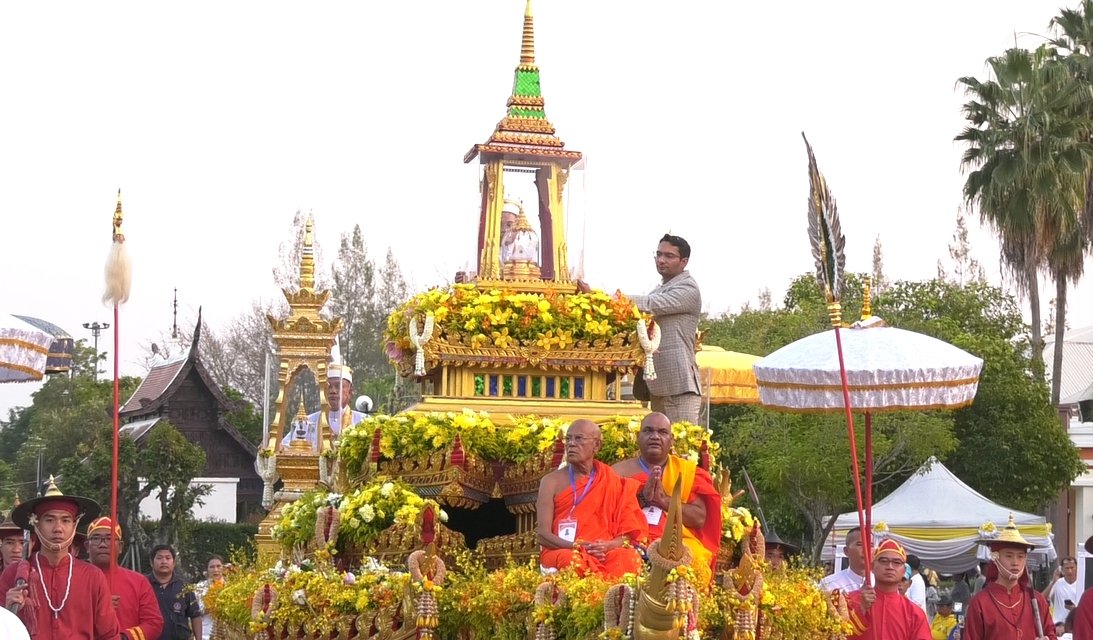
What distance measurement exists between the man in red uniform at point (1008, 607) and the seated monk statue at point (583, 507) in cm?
214

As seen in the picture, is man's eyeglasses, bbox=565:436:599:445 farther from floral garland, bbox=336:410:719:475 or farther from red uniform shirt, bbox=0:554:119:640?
red uniform shirt, bbox=0:554:119:640

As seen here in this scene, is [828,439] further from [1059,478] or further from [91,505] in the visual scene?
[91,505]

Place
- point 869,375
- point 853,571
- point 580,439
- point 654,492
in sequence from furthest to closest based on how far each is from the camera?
point 853,571 → point 869,375 → point 654,492 → point 580,439

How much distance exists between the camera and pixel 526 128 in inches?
599

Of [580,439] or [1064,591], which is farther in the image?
[1064,591]

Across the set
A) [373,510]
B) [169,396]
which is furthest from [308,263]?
[169,396]

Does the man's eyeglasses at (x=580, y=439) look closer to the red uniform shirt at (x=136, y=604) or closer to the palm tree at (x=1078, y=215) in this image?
the red uniform shirt at (x=136, y=604)

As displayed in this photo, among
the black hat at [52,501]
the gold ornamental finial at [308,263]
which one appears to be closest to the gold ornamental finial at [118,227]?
the black hat at [52,501]

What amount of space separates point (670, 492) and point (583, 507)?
0.58 m

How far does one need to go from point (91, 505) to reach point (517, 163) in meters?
5.59

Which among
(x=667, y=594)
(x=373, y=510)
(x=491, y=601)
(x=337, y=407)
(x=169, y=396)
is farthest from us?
(x=169, y=396)

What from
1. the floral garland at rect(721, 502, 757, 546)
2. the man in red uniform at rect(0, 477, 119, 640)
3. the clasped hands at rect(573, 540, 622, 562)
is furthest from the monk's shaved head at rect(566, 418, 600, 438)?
the man in red uniform at rect(0, 477, 119, 640)

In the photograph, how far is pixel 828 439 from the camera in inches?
1326

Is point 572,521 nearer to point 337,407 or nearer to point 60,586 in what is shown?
point 60,586
